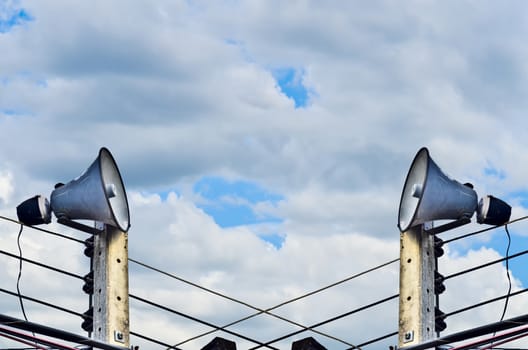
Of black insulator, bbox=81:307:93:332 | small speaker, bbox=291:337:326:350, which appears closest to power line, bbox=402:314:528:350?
small speaker, bbox=291:337:326:350

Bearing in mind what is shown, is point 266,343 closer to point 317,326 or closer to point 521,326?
point 317,326

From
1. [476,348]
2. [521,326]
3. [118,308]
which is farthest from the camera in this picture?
[118,308]

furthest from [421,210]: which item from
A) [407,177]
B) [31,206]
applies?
[31,206]

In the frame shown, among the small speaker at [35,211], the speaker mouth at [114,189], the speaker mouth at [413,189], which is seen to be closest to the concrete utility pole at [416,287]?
the speaker mouth at [413,189]

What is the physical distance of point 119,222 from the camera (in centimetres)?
3055

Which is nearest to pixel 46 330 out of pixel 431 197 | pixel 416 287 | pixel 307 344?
pixel 307 344

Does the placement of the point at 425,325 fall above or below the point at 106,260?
below

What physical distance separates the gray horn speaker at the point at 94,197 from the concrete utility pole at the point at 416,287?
21.9 ft

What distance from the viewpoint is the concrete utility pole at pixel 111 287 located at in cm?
2967

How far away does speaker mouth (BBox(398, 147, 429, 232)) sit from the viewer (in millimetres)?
29656

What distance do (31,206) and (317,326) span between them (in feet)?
24.0

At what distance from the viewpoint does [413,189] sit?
29938 millimetres

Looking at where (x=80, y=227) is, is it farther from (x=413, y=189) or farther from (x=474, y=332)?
(x=474, y=332)

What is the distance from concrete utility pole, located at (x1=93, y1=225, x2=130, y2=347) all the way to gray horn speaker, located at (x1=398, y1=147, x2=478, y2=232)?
6613 millimetres
